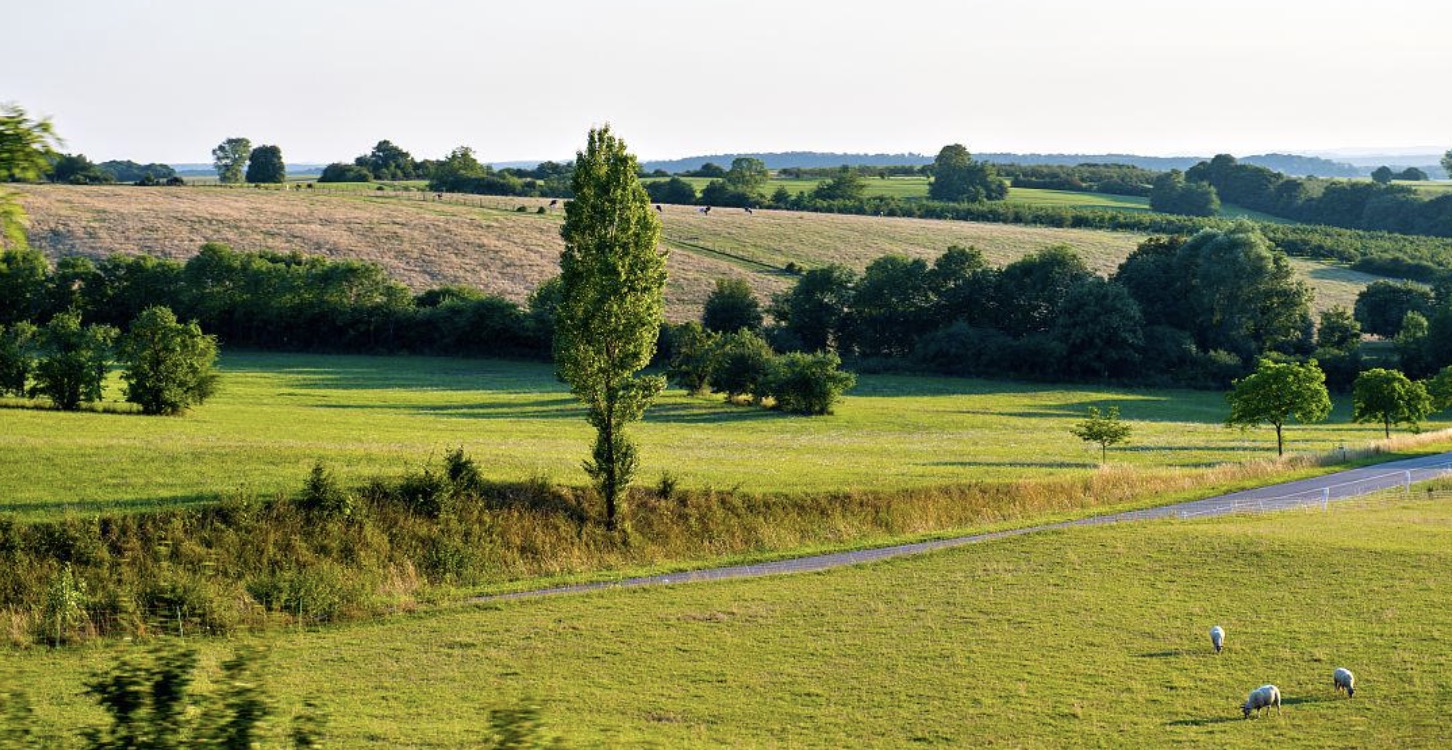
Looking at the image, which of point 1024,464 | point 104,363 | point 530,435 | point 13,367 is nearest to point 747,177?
point 530,435

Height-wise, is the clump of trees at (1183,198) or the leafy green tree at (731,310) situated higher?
the clump of trees at (1183,198)

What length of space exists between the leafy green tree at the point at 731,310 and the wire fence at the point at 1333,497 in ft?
189

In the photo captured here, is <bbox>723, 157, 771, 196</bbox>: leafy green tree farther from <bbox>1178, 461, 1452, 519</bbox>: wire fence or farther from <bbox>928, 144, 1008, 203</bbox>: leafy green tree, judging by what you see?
<bbox>1178, 461, 1452, 519</bbox>: wire fence

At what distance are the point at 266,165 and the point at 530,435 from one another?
158m

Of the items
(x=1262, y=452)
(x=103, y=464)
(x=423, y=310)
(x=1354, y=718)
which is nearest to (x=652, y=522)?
(x=103, y=464)

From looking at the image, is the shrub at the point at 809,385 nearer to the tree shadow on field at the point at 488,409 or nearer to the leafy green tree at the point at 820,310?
the tree shadow on field at the point at 488,409

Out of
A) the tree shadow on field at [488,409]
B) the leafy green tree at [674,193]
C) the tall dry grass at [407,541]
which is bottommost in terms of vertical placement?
the tree shadow on field at [488,409]

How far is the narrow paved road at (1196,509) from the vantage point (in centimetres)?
3362

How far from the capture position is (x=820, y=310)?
10100 centimetres

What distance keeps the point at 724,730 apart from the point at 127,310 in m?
84.3

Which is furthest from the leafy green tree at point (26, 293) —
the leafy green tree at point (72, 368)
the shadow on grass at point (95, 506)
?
the shadow on grass at point (95, 506)

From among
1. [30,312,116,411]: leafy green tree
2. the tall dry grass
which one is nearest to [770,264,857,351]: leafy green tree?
the tall dry grass

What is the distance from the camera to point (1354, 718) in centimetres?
2062

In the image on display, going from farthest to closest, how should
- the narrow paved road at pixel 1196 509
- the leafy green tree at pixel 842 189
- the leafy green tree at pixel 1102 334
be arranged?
the leafy green tree at pixel 842 189
the leafy green tree at pixel 1102 334
the narrow paved road at pixel 1196 509
